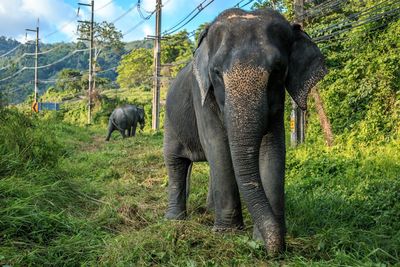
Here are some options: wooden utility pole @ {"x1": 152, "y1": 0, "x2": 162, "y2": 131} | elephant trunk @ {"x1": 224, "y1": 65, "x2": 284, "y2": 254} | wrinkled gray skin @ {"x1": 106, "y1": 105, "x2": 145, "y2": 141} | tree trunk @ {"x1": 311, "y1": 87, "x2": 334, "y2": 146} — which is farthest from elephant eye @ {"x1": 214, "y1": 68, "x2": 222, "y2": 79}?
wooden utility pole @ {"x1": 152, "y1": 0, "x2": 162, "y2": 131}

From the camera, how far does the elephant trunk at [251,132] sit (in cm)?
345

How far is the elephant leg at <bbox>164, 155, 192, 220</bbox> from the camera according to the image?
5516 mm

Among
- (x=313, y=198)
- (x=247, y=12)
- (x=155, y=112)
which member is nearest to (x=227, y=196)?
(x=247, y=12)

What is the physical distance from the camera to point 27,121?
8.51m

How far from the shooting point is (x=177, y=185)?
5660 mm

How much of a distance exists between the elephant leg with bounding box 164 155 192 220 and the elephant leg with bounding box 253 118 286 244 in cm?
170

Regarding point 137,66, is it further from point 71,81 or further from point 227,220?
point 227,220

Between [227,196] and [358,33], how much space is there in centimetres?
946

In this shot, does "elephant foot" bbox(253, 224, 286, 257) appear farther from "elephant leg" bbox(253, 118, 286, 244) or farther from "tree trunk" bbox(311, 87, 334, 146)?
"tree trunk" bbox(311, 87, 334, 146)

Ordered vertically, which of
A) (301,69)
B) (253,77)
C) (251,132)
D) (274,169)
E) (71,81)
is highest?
(71,81)

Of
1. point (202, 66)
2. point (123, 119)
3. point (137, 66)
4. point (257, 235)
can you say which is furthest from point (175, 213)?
point (137, 66)

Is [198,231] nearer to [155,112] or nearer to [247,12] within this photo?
[247,12]

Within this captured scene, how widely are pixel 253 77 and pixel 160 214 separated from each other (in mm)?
2744

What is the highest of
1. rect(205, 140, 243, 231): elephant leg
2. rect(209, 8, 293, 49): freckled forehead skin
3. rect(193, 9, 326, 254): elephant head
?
rect(209, 8, 293, 49): freckled forehead skin
